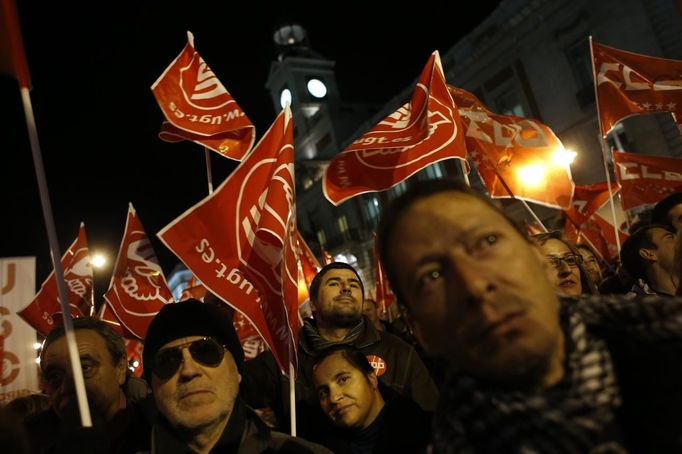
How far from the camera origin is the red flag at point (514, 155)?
19.0 ft

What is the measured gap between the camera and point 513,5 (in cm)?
2209

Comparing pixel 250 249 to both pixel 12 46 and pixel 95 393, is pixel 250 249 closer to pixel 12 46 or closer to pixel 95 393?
pixel 95 393

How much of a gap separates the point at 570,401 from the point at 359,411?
198 centimetres

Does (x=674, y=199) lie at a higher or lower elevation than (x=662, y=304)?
higher

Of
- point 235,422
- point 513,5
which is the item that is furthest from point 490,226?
point 513,5

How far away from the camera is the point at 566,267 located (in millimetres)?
3707

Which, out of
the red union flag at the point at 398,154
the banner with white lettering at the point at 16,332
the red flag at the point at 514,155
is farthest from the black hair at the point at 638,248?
the banner with white lettering at the point at 16,332

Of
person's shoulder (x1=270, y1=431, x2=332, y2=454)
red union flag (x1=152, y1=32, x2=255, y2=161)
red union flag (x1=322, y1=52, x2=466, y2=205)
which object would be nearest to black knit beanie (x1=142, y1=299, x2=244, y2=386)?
person's shoulder (x1=270, y1=431, x2=332, y2=454)

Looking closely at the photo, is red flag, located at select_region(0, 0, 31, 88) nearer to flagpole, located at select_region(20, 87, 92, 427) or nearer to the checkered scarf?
flagpole, located at select_region(20, 87, 92, 427)

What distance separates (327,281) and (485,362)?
2976mm

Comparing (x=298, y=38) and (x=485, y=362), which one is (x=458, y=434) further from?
(x=298, y=38)

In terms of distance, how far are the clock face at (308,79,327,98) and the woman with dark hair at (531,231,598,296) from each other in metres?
39.3

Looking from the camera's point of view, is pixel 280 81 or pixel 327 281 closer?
pixel 327 281

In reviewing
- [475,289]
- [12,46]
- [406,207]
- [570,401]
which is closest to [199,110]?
[12,46]
